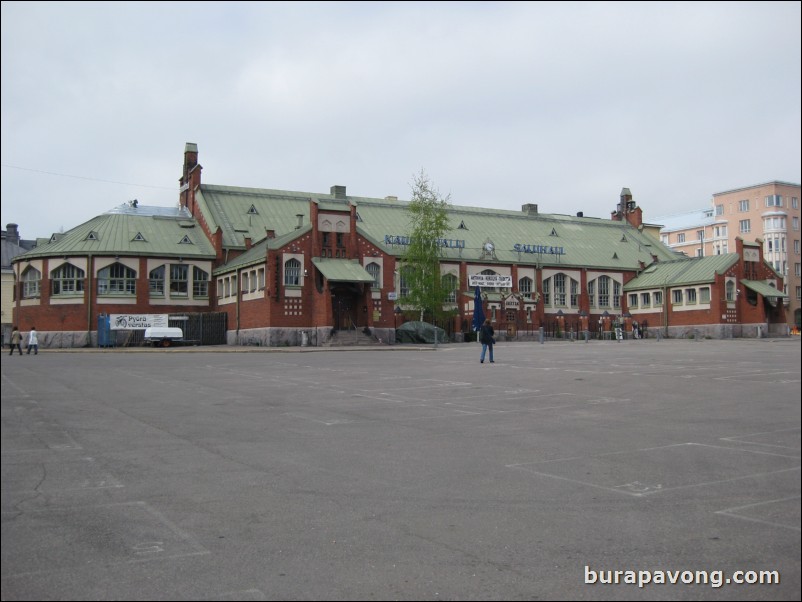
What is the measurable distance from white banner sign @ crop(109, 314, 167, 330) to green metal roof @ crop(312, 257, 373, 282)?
15826mm

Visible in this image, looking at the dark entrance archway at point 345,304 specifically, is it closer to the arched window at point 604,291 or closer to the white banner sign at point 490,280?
the white banner sign at point 490,280

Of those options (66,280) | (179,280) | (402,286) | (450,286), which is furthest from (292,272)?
(66,280)

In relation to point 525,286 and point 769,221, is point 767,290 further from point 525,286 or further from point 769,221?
point 525,286

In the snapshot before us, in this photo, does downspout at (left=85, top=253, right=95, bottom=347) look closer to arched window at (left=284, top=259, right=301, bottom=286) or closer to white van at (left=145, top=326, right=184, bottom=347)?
white van at (left=145, top=326, right=184, bottom=347)

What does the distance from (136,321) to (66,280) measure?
8.77 m

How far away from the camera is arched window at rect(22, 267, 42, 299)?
226 feet

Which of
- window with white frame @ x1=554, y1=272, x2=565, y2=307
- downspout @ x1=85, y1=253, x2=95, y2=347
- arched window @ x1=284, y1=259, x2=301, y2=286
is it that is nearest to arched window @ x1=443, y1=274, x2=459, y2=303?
window with white frame @ x1=554, y1=272, x2=565, y2=307

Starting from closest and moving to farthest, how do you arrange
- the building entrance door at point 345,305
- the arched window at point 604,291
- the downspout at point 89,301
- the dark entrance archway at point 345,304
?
the dark entrance archway at point 345,304
the building entrance door at point 345,305
the downspout at point 89,301
the arched window at point 604,291

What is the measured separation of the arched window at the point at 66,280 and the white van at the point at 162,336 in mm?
9086

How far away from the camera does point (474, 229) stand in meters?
87.9

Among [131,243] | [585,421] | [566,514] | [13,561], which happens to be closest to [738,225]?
[566,514]

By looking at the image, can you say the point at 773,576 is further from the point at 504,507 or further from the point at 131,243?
the point at 131,243

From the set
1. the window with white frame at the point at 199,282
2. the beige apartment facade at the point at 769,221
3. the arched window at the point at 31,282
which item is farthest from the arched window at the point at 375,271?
the beige apartment facade at the point at 769,221

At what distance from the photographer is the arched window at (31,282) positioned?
68.9 metres
